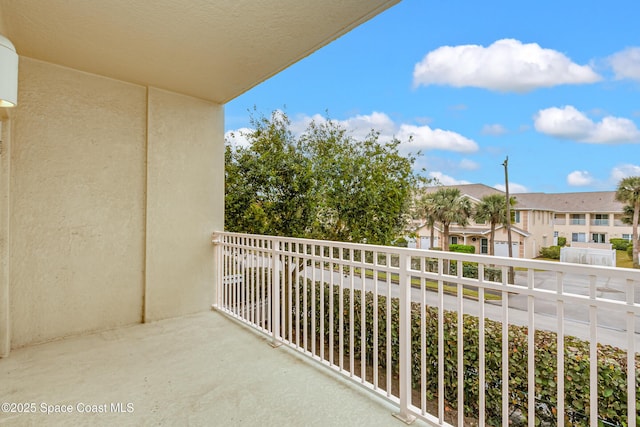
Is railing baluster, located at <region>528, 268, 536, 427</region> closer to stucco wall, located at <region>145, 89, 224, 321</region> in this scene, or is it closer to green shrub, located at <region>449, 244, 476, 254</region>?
stucco wall, located at <region>145, 89, 224, 321</region>

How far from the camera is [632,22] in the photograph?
12.8 metres

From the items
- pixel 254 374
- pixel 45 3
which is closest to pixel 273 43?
pixel 45 3

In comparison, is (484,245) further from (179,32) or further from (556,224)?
(179,32)

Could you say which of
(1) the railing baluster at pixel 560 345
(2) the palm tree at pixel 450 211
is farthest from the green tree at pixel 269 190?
(2) the palm tree at pixel 450 211

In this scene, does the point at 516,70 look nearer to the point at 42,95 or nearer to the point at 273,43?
the point at 273,43

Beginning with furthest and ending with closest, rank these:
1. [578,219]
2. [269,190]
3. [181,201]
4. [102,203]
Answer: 1. [578,219]
2. [269,190]
3. [181,201]
4. [102,203]

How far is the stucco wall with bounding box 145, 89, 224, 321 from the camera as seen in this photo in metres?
3.50

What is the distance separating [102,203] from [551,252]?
42.5ft

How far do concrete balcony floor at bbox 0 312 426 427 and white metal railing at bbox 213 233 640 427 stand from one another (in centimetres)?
22

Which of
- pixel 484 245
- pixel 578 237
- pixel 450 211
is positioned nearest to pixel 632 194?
pixel 578 237

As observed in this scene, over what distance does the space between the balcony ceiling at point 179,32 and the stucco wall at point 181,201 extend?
626 millimetres

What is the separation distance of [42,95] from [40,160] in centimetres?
60

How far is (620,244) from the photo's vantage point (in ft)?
36.5

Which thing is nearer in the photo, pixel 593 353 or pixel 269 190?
pixel 593 353
